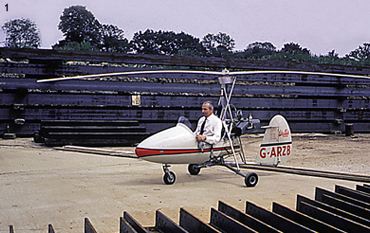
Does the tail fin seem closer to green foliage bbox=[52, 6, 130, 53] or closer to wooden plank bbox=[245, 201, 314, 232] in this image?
wooden plank bbox=[245, 201, 314, 232]

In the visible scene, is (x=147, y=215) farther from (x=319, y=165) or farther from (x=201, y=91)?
(x=201, y=91)

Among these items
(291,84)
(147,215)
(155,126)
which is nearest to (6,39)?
(155,126)

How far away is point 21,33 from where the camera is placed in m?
19.8

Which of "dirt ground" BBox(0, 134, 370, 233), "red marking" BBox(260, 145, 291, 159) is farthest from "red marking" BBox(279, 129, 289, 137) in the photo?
"dirt ground" BBox(0, 134, 370, 233)

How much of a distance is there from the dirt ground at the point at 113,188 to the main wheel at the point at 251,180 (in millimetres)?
90

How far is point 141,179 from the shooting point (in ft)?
25.3

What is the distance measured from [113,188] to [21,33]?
15131mm

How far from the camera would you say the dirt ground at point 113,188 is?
201 inches

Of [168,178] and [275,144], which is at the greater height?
[275,144]

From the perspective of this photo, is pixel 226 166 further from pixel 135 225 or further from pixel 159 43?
pixel 159 43

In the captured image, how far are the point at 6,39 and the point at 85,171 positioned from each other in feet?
41.9

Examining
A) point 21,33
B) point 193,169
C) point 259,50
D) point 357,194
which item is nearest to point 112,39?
point 21,33

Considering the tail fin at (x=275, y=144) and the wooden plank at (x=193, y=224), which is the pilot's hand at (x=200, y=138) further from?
the wooden plank at (x=193, y=224)

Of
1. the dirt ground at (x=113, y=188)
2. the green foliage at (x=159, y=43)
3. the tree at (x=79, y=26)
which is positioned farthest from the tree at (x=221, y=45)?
the dirt ground at (x=113, y=188)
